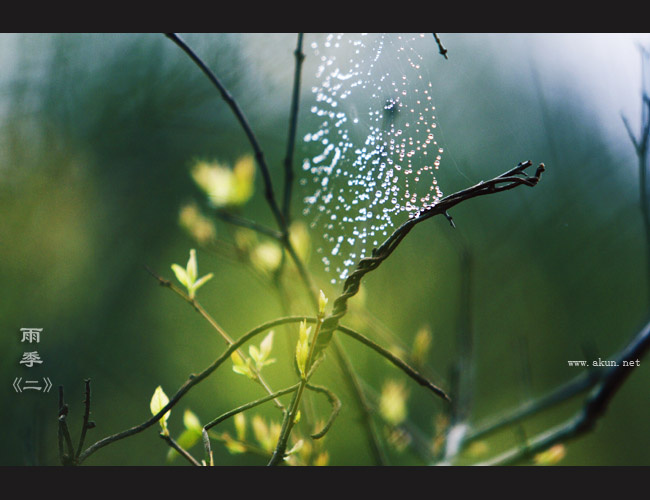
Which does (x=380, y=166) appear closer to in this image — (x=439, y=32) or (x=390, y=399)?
(x=439, y=32)

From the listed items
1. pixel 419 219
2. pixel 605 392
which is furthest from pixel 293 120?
pixel 605 392

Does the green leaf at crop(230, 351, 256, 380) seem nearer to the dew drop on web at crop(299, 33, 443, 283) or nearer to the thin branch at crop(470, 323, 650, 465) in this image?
the dew drop on web at crop(299, 33, 443, 283)

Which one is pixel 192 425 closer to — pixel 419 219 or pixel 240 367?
pixel 240 367

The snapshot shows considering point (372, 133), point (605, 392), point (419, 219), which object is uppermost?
point (372, 133)

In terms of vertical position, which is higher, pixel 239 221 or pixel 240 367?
pixel 239 221

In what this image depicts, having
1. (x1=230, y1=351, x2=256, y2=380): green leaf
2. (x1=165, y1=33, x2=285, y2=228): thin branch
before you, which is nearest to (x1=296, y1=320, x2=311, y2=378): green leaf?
(x1=230, y1=351, x2=256, y2=380): green leaf

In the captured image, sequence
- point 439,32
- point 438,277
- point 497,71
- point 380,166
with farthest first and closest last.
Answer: point 438,277 → point 497,71 → point 439,32 → point 380,166

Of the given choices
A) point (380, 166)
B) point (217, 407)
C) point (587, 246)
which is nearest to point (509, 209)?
point (587, 246)

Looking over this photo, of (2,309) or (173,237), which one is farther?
(173,237)
